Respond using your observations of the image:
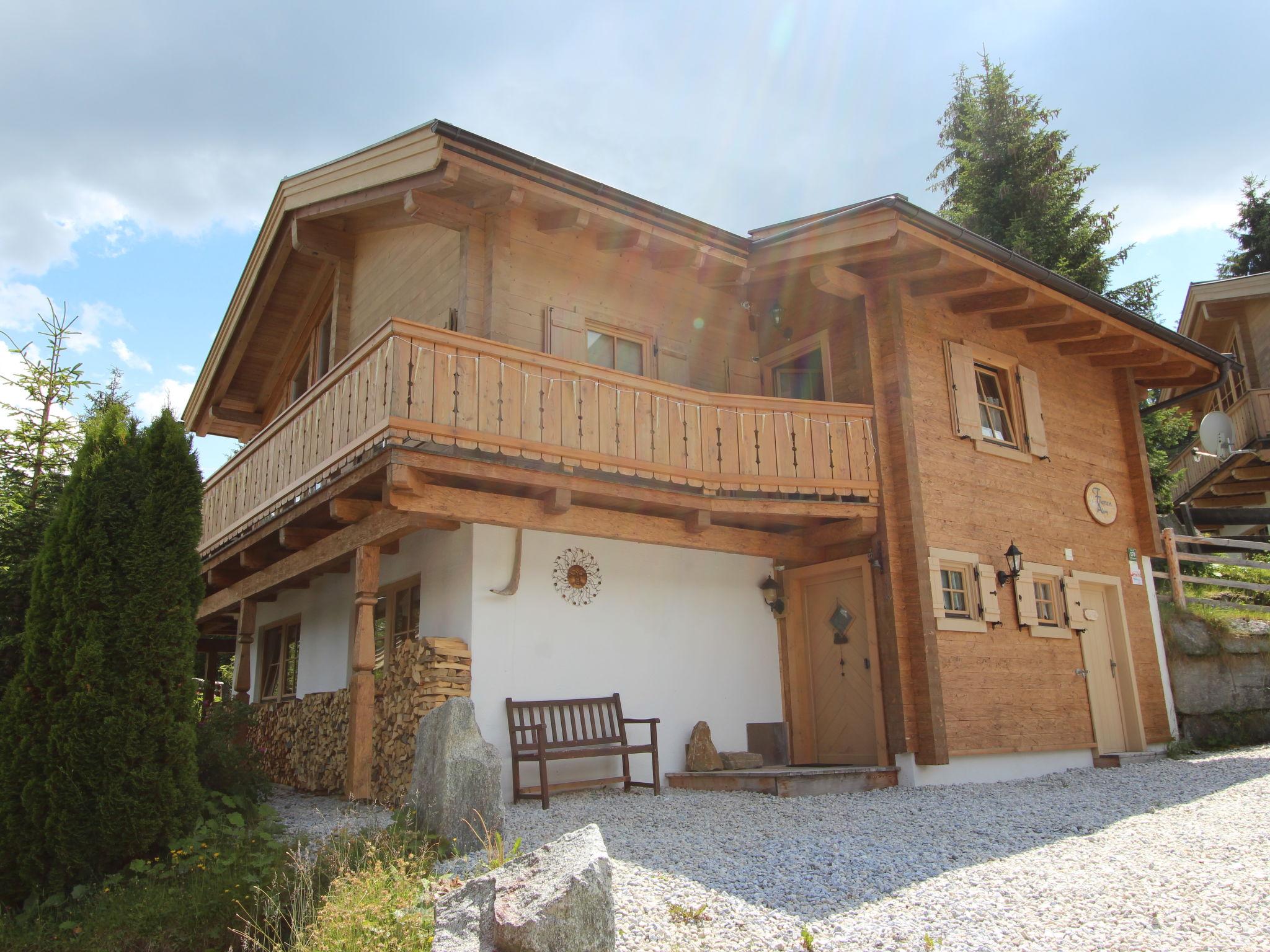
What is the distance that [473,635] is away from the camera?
29.5ft

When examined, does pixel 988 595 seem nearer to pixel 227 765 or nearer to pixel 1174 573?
pixel 1174 573

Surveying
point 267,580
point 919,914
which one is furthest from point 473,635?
point 919,914

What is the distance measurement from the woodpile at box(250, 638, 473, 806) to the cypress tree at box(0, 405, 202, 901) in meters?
1.93

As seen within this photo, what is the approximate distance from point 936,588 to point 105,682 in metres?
7.84

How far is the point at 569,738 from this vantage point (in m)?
9.28

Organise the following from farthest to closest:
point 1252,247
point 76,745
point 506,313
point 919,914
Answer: point 1252,247 < point 506,313 < point 76,745 < point 919,914

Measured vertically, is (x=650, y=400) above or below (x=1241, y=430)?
below

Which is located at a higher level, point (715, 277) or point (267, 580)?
point (715, 277)

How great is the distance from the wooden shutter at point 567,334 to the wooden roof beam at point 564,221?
2.95 feet

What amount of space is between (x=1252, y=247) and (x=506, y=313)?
26.5m

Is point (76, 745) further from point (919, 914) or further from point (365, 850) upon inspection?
point (919, 914)

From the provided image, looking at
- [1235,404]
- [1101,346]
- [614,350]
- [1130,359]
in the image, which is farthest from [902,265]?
[1235,404]

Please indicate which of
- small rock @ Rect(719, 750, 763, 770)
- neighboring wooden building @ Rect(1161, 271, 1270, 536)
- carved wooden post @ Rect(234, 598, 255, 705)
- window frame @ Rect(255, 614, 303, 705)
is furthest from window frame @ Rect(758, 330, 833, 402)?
neighboring wooden building @ Rect(1161, 271, 1270, 536)

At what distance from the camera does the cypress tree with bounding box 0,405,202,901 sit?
6.63 m
